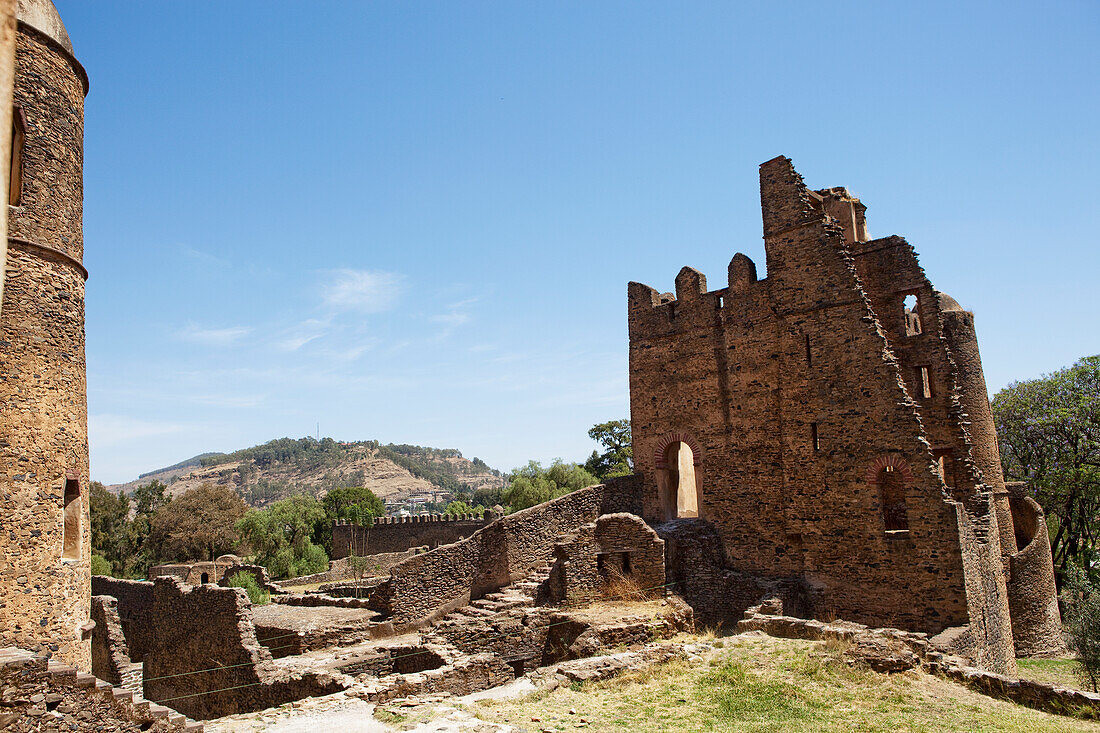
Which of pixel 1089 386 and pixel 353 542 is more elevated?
pixel 1089 386

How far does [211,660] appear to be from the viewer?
635 inches

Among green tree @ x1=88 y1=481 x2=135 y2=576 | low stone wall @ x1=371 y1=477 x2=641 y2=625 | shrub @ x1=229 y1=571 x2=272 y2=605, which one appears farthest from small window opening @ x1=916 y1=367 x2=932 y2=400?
green tree @ x1=88 y1=481 x2=135 y2=576

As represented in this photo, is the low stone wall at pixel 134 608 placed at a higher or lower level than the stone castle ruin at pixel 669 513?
lower

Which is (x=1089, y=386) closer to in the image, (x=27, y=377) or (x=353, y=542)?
(x=27, y=377)

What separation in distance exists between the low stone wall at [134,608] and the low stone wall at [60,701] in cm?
1519

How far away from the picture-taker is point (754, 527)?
61.3 feet

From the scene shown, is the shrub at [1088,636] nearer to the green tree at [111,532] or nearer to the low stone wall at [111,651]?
the low stone wall at [111,651]

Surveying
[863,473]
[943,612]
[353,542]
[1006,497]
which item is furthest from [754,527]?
[353,542]

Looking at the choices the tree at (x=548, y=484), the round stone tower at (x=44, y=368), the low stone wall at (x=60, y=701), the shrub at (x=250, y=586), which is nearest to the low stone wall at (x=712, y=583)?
the low stone wall at (x=60, y=701)

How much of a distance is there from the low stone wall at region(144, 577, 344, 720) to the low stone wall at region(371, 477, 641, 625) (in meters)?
3.36

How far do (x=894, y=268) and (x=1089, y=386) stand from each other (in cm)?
1884

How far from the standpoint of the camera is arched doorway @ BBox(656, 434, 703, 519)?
A: 20.5m

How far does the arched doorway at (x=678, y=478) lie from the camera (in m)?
20.5

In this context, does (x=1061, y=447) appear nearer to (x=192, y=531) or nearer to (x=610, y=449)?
(x=610, y=449)
